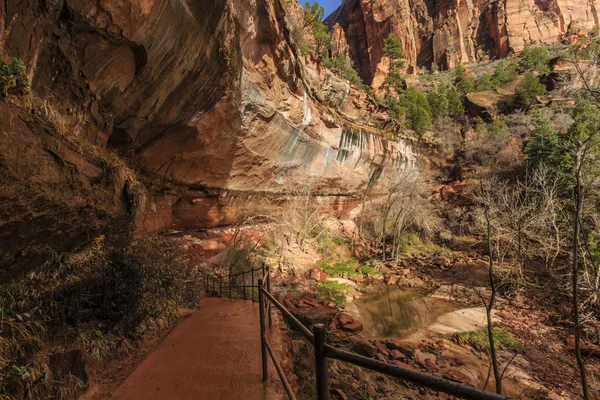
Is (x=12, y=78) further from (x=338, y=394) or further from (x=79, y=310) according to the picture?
(x=338, y=394)

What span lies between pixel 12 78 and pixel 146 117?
473 centimetres

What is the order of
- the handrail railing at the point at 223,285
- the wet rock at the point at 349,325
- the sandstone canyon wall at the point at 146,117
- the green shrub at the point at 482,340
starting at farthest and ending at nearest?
the handrail railing at the point at 223,285
the green shrub at the point at 482,340
the wet rock at the point at 349,325
the sandstone canyon wall at the point at 146,117

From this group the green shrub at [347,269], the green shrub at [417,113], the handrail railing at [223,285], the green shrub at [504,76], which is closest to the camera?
the handrail railing at [223,285]

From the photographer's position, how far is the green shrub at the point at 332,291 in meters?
11.6

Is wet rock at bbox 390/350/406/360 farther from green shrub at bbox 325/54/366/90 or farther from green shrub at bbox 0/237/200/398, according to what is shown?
green shrub at bbox 325/54/366/90

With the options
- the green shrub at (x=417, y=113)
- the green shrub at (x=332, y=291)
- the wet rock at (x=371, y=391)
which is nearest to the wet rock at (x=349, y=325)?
the green shrub at (x=332, y=291)

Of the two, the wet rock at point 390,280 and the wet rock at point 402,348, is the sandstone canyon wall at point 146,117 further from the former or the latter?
the wet rock at point 390,280

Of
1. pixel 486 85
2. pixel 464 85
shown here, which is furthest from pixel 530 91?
pixel 464 85

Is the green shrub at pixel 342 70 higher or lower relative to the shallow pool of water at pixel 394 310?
higher

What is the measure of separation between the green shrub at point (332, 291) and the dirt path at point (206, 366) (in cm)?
659

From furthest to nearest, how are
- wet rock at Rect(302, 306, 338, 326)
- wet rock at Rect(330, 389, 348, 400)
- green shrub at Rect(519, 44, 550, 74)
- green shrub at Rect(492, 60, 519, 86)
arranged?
1. green shrub at Rect(519, 44, 550, 74)
2. green shrub at Rect(492, 60, 519, 86)
3. wet rock at Rect(302, 306, 338, 326)
4. wet rock at Rect(330, 389, 348, 400)

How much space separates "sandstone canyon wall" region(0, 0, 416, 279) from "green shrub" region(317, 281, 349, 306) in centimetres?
532

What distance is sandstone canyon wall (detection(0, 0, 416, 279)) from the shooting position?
2896mm

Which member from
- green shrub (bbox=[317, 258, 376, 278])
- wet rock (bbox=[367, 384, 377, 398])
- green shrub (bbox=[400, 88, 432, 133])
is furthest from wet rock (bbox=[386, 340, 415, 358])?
green shrub (bbox=[400, 88, 432, 133])
